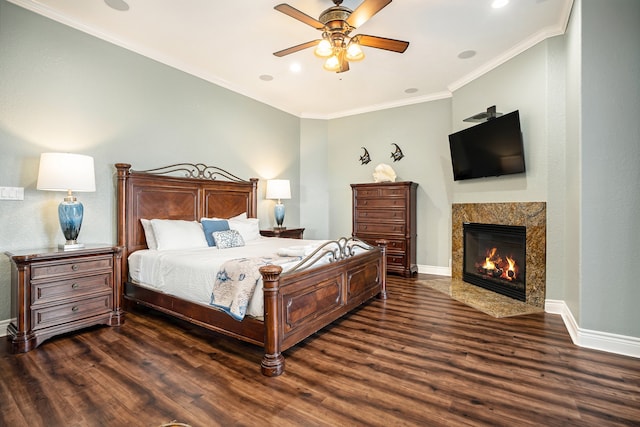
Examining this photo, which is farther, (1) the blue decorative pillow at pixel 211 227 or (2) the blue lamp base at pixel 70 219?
(1) the blue decorative pillow at pixel 211 227

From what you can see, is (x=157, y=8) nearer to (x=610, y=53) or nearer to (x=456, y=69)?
(x=456, y=69)

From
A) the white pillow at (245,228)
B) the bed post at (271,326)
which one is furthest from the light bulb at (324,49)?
the white pillow at (245,228)

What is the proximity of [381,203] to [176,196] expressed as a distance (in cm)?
318

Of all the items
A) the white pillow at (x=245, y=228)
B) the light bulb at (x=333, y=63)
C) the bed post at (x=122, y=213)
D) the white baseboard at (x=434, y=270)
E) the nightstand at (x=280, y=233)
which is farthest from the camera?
the white baseboard at (x=434, y=270)

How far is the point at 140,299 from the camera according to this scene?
323cm

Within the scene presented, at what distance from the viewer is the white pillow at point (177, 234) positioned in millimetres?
3410

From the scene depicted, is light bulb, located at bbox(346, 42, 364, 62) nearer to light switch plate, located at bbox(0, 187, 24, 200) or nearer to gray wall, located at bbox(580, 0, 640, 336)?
gray wall, located at bbox(580, 0, 640, 336)

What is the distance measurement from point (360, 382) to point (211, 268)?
1.45 meters

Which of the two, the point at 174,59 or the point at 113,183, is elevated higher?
the point at 174,59

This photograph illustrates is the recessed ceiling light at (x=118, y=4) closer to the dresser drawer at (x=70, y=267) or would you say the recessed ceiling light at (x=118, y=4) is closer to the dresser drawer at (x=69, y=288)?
the dresser drawer at (x=70, y=267)

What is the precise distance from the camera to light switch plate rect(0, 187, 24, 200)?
8.86 ft

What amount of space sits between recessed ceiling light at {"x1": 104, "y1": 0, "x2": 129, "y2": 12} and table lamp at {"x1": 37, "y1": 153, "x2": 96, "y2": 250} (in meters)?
1.47

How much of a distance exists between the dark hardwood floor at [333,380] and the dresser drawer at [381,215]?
2.34m

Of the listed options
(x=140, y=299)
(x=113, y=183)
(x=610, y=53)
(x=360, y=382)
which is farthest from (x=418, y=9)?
(x=140, y=299)
